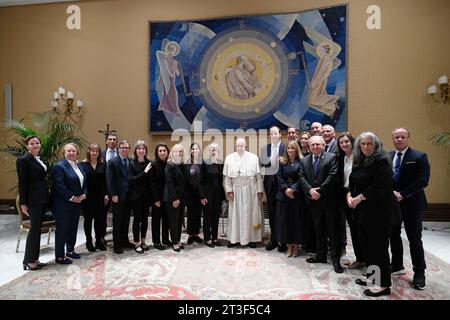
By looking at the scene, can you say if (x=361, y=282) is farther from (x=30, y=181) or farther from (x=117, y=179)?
(x=30, y=181)

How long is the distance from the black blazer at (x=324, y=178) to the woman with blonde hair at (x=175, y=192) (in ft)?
5.98

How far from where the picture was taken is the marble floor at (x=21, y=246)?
145 inches

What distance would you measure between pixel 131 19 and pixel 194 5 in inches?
61.2

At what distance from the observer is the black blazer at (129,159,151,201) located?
4277 mm

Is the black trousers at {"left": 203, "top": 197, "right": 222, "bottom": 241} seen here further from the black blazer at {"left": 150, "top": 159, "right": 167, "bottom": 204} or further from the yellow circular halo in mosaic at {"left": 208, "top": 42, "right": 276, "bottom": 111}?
the yellow circular halo in mosaic at {"left": 208, "top": 42, "right": 276, "bottom": 111}

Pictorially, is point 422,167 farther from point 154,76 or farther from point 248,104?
point 154,76

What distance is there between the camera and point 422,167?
308cm

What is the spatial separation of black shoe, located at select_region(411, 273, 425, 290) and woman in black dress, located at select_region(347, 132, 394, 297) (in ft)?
1.40

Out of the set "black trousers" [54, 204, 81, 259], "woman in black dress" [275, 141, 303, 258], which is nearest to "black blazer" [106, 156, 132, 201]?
"black trousers" [54, 204, 81, 259]

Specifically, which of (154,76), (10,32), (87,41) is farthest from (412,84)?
(10,32)

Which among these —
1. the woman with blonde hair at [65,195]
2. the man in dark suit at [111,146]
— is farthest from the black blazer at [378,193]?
the man in dark suit at [111,146]

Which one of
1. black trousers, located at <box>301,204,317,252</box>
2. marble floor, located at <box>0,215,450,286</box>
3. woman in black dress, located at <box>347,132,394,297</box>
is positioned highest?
woman in black dress, located at <box>347,132,394,297</box>

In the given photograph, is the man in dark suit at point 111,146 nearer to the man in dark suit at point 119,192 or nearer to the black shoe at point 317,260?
the man in dark suit at point 119,192

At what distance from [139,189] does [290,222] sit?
2.28 meters
